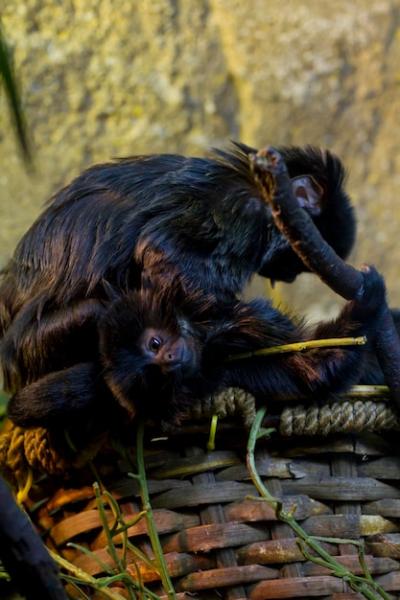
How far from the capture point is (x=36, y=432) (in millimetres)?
1679

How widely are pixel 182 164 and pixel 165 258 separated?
31 centimetres

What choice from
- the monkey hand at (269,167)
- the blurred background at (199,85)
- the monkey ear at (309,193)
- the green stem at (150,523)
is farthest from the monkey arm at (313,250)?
the blurred background at (199,85)

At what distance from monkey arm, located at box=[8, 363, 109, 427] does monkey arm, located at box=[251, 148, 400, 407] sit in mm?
431

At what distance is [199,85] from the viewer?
3.17 m

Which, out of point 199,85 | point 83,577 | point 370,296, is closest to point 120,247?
point 370,296

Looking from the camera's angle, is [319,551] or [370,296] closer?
[319,551]

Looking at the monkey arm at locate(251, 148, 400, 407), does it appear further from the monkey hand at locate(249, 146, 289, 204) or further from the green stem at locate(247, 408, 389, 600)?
the green stem at locate(247, 408, 389, 600)

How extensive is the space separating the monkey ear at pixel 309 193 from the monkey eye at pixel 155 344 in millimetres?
660

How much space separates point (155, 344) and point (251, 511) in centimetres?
34

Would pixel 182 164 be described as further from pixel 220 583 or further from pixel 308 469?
pixel 220 583

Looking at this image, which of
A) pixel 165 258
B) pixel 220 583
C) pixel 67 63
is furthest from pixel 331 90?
pixel 220 583

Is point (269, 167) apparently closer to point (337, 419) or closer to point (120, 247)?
Result: point (337, 419)

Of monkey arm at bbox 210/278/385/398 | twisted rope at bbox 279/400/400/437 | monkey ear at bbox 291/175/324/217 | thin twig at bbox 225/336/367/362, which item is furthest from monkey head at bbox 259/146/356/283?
twisted rope at bbox 279/400/400/437

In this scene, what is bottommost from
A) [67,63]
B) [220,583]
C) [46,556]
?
[220,583]
